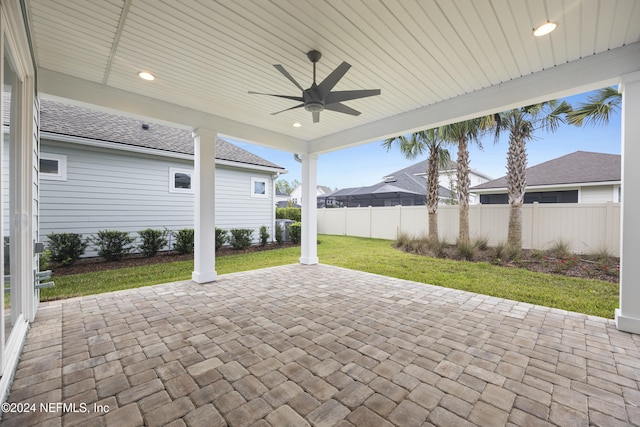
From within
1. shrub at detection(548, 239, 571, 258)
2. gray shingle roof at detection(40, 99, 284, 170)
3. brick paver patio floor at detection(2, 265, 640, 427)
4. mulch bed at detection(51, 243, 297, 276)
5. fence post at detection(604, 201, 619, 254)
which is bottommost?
brick paver patio floor at detection(2, 265, 640, 427)

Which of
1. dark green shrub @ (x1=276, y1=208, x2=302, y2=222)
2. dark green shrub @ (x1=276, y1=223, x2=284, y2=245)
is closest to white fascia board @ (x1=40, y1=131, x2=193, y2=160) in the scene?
dark green shrub @ (x1=276, y1=223, x2=284, y2=245)

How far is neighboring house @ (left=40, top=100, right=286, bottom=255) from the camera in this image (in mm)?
6426

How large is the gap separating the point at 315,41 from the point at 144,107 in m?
2.90

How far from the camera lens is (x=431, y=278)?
17.5ft

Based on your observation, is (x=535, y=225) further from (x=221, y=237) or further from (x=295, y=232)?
(x=221, y=237)

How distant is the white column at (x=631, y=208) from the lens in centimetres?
288

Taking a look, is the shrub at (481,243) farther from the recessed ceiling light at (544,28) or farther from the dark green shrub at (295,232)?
the recessed ceiling light at (544,28)

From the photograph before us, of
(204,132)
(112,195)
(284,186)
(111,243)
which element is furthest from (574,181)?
(284,186)

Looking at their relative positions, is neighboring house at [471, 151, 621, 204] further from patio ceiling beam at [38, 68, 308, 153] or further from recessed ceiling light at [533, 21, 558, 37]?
patio ceiling beam at [38, 68, 308, 153]

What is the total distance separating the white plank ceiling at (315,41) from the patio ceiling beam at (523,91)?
103 mm

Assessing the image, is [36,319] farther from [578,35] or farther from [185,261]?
[578,35]

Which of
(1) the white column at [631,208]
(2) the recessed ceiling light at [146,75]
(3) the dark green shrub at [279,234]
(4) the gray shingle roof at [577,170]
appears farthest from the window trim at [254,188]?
(4) the gray shingle roof at [577,170]

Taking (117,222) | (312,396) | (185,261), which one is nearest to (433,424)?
(312,396)

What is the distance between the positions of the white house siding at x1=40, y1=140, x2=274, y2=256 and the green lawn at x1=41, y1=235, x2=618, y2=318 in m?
1.96
